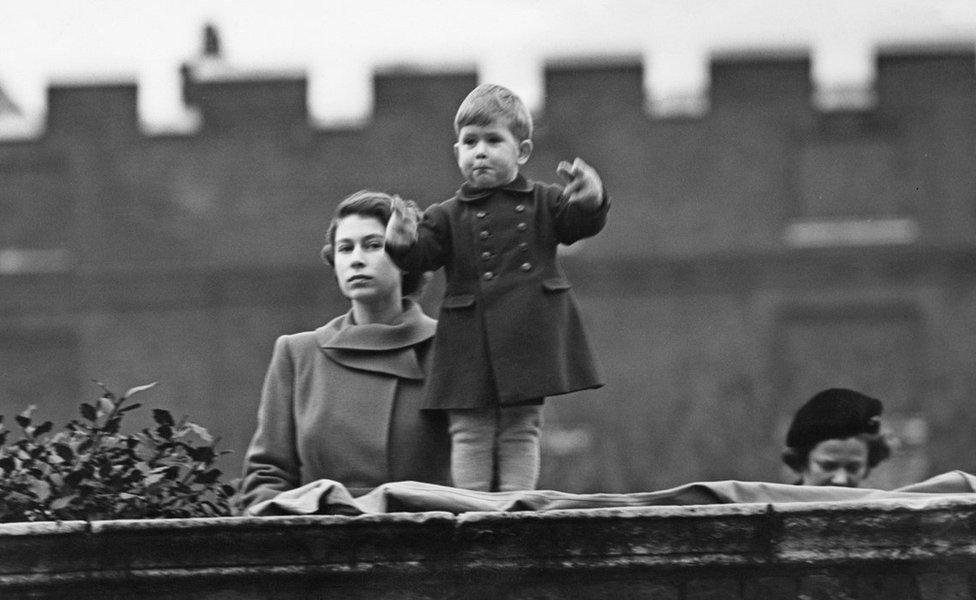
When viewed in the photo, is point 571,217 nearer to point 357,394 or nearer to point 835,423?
point 357,394

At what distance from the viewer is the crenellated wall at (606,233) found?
29.7m

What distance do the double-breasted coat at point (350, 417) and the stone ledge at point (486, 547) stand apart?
634mm

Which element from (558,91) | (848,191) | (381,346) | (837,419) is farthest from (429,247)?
(848,191)

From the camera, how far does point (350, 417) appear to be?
6.29 metres

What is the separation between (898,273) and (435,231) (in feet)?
80.1

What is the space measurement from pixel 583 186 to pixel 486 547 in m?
1.20

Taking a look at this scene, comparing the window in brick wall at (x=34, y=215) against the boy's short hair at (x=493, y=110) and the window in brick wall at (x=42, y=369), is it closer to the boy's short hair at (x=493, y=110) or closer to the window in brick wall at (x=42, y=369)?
the window in brick wall at (x=42, y=369)

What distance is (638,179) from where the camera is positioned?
1180 inches

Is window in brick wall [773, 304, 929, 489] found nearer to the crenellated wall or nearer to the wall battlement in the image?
the crenellated wall

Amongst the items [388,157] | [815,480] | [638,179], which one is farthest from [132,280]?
[815,480]

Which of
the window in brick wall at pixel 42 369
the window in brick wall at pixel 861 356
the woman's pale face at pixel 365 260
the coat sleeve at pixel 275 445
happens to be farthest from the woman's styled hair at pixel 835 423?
the window in brick wall at pixel 42 369

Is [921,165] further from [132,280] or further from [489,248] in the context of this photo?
[489,248]

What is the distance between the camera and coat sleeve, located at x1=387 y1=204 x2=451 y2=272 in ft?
20.1

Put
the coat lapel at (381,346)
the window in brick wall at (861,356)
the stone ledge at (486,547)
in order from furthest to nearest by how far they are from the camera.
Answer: the window in brick wall at (861,356) → the coat lapel at (381,346) → the stone ledge at (486,547)
